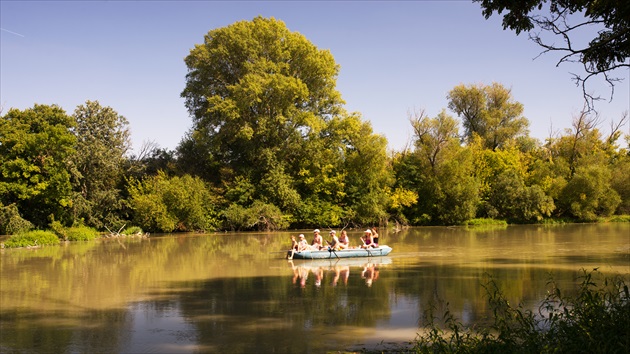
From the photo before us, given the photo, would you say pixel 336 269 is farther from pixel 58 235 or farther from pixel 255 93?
pixel 255 93

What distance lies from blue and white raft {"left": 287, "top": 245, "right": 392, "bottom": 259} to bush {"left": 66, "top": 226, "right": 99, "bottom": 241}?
56.8ft

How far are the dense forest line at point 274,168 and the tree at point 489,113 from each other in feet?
24.7

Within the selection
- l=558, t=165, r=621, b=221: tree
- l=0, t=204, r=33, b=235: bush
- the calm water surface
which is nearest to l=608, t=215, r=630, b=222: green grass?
l=558, t=165, r=621, b=221: tree

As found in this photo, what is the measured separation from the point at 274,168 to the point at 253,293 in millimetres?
27674

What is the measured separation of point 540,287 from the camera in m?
13.9

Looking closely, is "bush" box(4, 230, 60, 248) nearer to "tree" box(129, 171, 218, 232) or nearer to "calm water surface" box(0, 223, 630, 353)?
"calm water surface" box(0, 223, 630, 353)

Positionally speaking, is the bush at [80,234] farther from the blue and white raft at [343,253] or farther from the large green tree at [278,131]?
the blue and white raft at [343,253]

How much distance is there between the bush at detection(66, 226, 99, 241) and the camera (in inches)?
1299

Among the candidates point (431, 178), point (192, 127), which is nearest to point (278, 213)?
point (192, 127)

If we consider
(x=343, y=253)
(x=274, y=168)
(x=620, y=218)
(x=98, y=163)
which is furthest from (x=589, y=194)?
(x=98, y=163)

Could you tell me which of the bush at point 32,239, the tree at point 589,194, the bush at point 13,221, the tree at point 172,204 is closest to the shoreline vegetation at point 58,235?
the bush at point 32,239

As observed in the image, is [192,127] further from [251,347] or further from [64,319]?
[251,347]

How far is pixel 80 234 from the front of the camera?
109 feet

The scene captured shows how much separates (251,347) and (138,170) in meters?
35.0
